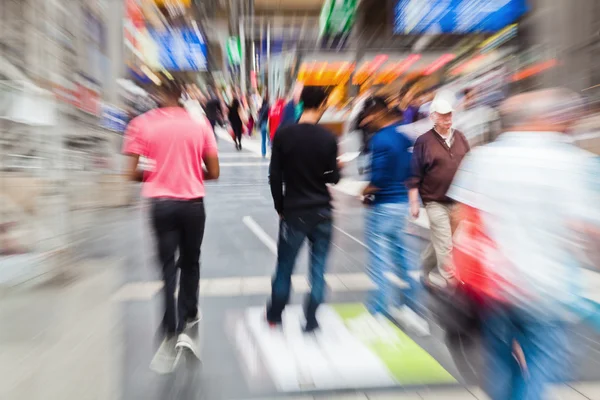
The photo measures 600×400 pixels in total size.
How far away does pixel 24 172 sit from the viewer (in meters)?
4.69

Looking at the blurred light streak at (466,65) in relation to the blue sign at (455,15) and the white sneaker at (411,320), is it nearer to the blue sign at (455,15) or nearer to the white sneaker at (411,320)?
the blue sign at (455,15)

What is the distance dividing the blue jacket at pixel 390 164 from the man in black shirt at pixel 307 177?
0.53 metres

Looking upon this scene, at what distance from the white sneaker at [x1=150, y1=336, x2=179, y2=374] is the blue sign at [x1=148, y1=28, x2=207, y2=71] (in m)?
18.5

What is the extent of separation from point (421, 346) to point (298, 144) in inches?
63.7

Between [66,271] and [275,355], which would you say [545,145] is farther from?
[66,271]

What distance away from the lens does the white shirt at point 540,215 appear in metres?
2.09

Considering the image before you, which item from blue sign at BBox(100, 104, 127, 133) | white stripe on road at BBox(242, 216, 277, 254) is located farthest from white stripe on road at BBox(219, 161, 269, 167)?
white stripe on road at BBox(242, 216, 277, 254)

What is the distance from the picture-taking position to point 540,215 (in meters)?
2.12

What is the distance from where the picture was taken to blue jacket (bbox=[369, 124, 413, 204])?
4.31 metres

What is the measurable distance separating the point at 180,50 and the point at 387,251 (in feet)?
63.7

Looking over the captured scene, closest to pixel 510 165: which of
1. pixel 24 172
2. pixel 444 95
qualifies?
pixel 444 95

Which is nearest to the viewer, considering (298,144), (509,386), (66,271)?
(509,386)

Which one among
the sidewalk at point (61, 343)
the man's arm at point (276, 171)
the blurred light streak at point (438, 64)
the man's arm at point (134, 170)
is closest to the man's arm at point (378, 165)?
the man's arm at point (276, 171)

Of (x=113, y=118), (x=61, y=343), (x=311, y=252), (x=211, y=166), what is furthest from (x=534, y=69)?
(x=61, y=343)
